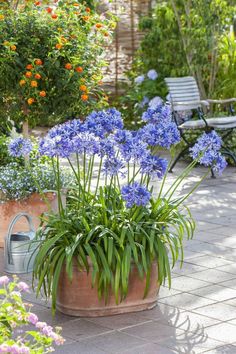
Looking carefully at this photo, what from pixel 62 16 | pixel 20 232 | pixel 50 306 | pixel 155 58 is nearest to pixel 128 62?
pixel 155 58

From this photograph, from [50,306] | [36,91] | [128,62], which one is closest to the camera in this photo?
[50,306]

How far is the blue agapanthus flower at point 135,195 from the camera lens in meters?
4.67

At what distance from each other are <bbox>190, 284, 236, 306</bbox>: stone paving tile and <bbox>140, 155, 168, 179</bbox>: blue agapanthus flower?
3.16 feet

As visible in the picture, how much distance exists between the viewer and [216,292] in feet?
17.7

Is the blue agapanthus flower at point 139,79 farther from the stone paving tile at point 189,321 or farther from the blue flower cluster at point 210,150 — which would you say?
the stone paving tile at point 189,321

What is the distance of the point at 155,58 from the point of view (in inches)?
468

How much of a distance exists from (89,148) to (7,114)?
2348mm

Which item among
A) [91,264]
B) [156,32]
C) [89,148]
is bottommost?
[91,264]

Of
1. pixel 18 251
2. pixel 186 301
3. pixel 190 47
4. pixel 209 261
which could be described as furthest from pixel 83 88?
pixel 190 47

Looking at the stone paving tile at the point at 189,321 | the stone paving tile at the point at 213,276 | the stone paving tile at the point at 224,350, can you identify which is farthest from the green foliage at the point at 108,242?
the stone paving tile at the point at 213,276

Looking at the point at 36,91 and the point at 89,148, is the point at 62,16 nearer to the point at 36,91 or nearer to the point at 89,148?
the point at 36,91

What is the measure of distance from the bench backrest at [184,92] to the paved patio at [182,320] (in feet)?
12.6

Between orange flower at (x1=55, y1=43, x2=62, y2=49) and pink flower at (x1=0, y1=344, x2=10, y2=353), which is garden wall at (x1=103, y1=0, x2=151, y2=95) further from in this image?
pink flower at (x1=0, y1=344, x2=10, y2=353)

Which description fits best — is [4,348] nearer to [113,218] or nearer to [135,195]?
[135,195]
